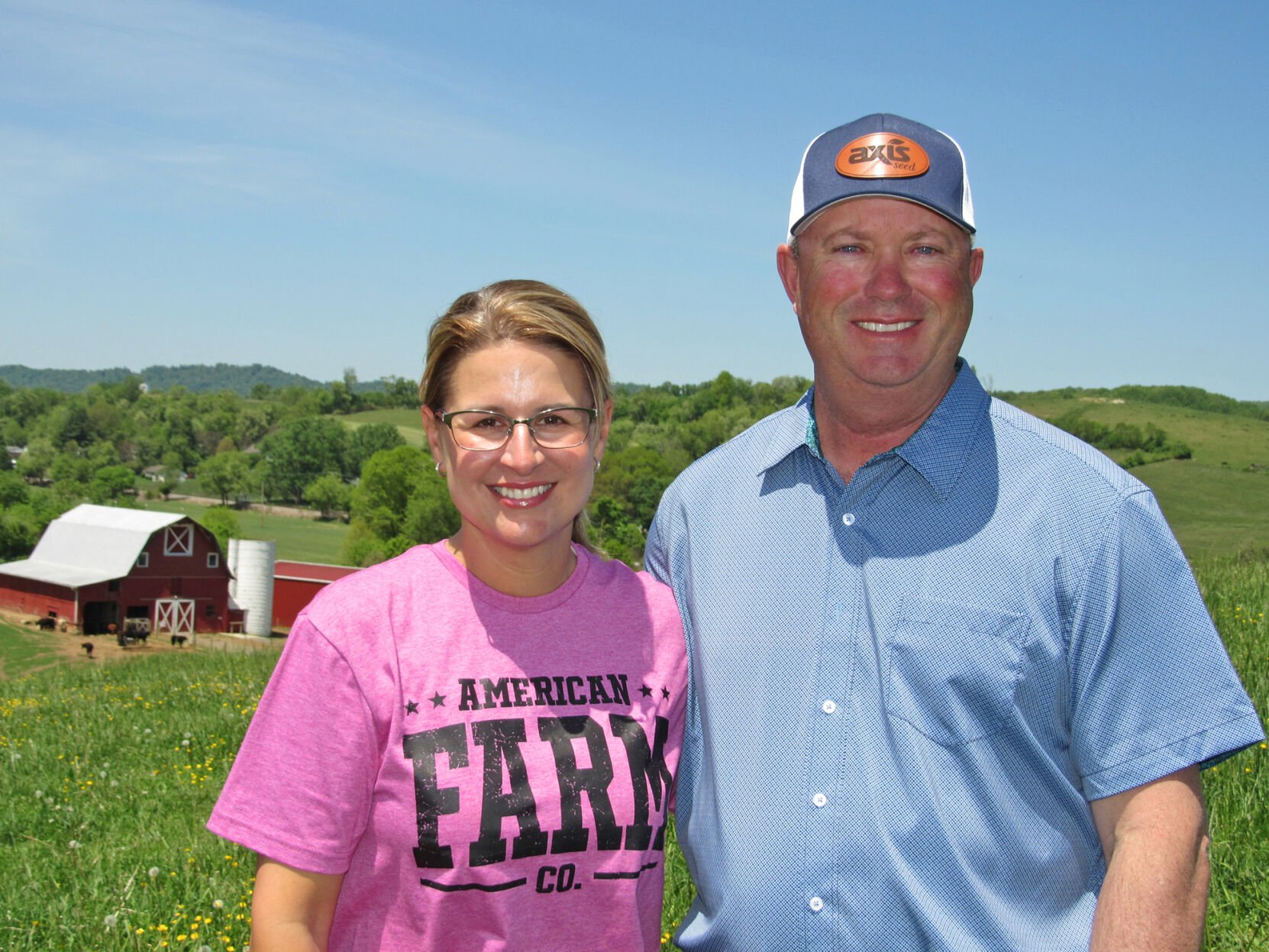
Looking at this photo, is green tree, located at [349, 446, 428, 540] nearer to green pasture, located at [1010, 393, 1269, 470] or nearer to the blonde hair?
green pasture, located at [1010, 393, 1269, 470]

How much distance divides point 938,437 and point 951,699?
0.67 m

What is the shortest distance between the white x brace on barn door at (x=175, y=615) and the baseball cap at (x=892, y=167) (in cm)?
4219

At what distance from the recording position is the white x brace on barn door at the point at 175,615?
134 feet

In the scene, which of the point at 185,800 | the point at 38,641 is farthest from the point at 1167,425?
the point at 185,800

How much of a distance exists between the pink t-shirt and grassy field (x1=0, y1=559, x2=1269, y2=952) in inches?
6.3

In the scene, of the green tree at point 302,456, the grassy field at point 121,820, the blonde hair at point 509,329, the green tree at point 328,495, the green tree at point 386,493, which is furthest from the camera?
the green tree at point 302,456

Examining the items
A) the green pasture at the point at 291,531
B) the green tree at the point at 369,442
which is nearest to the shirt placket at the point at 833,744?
the green pasture at the point at 291,531

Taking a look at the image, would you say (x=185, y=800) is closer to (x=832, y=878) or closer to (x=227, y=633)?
(x=832, y=878)

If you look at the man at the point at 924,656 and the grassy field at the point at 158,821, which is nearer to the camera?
the man at the point at 924,656

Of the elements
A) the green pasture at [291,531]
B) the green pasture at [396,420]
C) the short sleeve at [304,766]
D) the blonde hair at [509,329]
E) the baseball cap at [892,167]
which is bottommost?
the green pasture at [291,531]

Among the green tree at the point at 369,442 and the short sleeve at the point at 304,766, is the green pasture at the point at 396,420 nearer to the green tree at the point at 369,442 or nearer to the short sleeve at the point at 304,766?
the green tree at the point at 369,442

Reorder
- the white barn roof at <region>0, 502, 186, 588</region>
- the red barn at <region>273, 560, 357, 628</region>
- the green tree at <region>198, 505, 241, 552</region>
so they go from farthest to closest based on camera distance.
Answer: the green tree at <region>198, 505, 241, 552</region>, the red barn at <region>273, 560, 357, 628</region>, the white barn roof at <region>0, 502, 186, 588</region>

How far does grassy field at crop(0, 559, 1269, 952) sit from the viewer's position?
4520 millimetres

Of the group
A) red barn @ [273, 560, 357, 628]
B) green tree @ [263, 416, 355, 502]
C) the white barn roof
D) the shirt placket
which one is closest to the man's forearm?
the shirt placket
